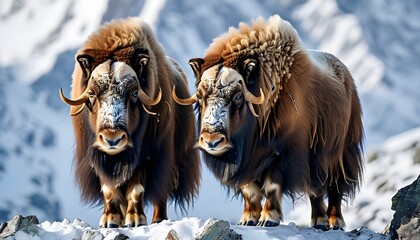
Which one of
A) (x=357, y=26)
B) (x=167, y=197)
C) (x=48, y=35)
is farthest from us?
(x=48, y=35)

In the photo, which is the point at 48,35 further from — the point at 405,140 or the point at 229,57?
the point at 229,57

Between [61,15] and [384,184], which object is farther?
[61,15]

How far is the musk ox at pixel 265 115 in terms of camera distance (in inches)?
324

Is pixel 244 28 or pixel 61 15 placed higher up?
pixel 61 15

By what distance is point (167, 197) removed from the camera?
29.9 feet

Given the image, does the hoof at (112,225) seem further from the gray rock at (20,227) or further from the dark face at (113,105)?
the gray rock at (20,227)

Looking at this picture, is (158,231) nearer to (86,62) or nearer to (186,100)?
(186,100)

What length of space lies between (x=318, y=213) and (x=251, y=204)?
0.94 m

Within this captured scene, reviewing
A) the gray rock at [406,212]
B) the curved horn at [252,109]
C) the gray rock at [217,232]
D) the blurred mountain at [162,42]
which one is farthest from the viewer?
the blurred mountain at [162,42]

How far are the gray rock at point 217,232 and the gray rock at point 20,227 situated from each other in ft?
Result: 3.70

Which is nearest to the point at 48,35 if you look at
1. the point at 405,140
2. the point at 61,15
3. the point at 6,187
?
the point at 61,15

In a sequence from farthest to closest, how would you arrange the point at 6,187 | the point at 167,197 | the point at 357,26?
the point at 357,26 < the point at 6,187 < the point at 167,197

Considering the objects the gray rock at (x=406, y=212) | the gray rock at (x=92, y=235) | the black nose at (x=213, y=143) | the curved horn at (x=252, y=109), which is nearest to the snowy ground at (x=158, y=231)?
A: the gray rock at (x=92, y=235)

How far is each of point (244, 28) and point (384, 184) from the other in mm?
51652
